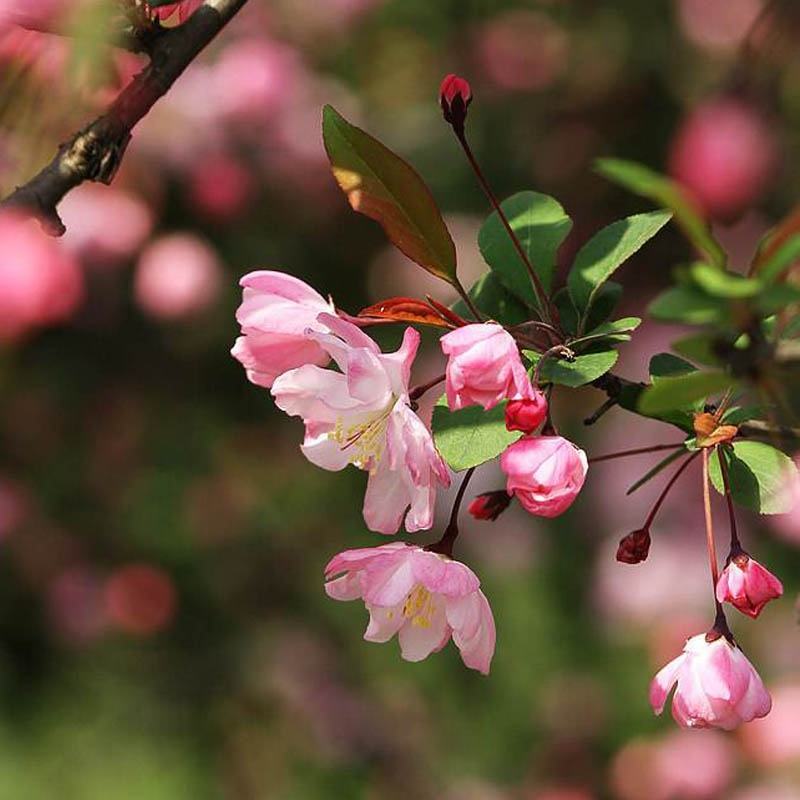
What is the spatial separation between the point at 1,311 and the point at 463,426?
1.47m

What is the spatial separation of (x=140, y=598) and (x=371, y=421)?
196 cm

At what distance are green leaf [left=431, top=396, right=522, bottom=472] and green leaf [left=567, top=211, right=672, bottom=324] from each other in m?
0.08

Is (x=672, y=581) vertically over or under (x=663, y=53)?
under

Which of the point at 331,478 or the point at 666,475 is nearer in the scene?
the point at 666,475

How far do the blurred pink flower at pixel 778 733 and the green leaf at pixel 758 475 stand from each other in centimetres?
164

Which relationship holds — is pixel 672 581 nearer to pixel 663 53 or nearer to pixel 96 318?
pixel 663 53

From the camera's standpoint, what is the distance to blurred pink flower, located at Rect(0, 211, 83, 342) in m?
1.96

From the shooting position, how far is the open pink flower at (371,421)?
619 mm

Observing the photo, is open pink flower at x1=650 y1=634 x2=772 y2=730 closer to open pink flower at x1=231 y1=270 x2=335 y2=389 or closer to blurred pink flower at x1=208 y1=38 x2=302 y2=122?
open pink flower at x1=231 y1=270 x2=335 y2=389

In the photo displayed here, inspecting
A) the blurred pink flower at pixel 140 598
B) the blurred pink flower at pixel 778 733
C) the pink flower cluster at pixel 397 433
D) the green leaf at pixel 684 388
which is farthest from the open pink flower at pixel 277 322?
the blurred pink flower at pixel 140 598

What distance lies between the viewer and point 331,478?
2438 mm

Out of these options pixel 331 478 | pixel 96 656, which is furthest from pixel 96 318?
pixel 96 656

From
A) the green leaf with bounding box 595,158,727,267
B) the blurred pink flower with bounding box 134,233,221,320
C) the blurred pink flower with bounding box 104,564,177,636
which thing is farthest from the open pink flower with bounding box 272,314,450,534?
the blurred pink flower with bounding box 104,564,177,636

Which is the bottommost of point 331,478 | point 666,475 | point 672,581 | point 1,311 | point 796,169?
point 672,581
